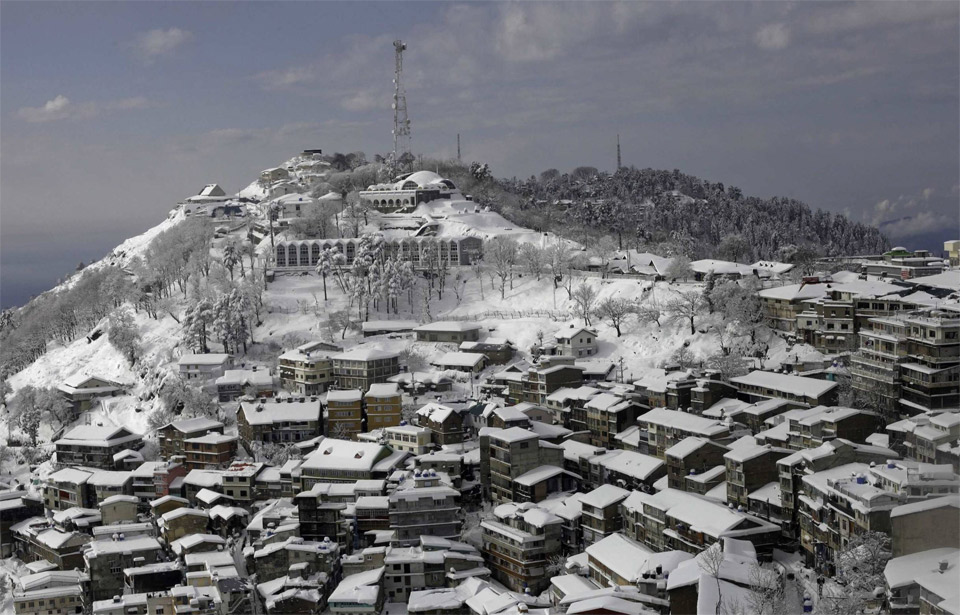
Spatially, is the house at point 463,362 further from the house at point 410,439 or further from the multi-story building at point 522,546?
the multi-story building at point 522,546

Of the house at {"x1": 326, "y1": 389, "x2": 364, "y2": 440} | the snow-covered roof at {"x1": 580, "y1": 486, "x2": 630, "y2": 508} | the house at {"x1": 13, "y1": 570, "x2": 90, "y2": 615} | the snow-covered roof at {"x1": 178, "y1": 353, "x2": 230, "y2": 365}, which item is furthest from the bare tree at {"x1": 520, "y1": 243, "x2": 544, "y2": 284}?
the house at {"x1": 13, "y1": 570, "x2": 90, "y2": 615}

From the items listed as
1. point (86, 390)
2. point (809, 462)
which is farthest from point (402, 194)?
point (809, 462)

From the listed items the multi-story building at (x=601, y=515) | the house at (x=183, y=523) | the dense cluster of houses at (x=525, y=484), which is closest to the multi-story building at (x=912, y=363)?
the dense cluster of houses at (x=525, y=484)

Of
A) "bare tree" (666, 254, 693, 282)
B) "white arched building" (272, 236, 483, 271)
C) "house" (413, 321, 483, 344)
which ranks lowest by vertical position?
"house" (413, 321, 483, 344)

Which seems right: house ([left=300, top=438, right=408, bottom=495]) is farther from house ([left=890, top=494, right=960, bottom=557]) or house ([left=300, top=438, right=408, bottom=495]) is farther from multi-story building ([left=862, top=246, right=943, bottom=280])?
multi-story building ([left=862, top=246, right=943, bottom=280])

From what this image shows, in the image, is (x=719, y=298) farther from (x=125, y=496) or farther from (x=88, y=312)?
(x=88, y=312)

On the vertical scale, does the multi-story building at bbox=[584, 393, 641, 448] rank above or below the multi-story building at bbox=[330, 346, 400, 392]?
below
